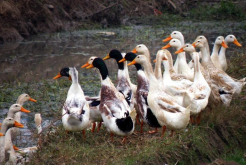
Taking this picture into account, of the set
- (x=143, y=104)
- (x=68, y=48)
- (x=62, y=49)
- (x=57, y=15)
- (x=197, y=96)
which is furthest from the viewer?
(x=57, y=15)

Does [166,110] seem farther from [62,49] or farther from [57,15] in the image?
[57,15]

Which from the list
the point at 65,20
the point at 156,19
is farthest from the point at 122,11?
the point at 65,20

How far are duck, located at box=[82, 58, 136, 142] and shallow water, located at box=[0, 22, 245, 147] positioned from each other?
73.9 inches

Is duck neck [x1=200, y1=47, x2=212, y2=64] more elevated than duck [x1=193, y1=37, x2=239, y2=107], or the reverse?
duck neck [x1=200, y1=47, x2=212, y2=64]

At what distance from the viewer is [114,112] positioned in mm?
6676

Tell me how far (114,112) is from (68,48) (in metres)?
8.56

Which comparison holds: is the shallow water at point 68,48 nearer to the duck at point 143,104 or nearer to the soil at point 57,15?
the soil at point 57,15

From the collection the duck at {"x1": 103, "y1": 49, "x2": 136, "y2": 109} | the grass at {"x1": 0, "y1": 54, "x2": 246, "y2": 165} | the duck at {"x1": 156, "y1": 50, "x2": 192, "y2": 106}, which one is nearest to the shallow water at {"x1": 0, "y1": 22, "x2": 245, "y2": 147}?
the duck at {"x1": 103, "y1": 49, "x2": 136, "y2": 109}

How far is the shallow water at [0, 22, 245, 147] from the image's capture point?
12.0 metres

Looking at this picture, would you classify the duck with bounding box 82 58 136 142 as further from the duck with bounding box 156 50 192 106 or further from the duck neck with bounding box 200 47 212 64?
the duck neck with bounding box 200 47 212 64

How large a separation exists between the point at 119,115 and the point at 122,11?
45.8 feet

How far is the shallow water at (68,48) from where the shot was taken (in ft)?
39.4

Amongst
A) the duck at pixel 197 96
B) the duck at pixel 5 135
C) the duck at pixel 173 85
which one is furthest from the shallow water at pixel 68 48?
the duck at pixel 197 96

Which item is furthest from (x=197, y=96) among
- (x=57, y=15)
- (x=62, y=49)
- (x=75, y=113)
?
(x=57, y=15)
